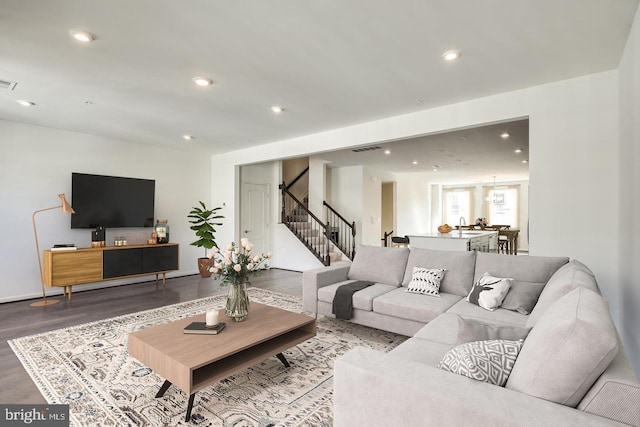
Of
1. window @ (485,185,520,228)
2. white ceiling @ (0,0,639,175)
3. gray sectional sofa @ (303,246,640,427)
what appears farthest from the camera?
window @ (485,185,520,228)

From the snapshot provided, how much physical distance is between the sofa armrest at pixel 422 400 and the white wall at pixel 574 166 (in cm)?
280

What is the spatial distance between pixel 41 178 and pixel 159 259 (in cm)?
220

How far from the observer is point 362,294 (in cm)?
357

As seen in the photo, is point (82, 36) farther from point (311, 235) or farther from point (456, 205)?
point (456, 205)

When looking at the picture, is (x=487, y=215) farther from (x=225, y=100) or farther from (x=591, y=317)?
(x=591, y=317)

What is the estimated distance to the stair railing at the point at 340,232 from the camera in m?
8.48

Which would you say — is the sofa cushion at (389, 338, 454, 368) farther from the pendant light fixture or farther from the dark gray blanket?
the pendant light fixture

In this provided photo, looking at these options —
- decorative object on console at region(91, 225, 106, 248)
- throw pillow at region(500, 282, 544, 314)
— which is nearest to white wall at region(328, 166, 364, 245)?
decorative object on console at region(91, 225, 106, 248)

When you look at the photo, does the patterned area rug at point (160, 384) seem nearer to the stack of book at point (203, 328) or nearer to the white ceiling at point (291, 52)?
the stack of book at point (203, 328)

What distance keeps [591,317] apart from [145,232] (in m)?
6.83

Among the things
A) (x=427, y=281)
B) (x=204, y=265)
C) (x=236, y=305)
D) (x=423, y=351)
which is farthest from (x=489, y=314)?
(x=204, y=265)

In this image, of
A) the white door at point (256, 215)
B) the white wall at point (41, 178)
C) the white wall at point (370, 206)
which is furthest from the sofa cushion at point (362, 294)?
the white wall at point (370, 206)

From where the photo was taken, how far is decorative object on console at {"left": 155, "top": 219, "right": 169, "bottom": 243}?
637 cm

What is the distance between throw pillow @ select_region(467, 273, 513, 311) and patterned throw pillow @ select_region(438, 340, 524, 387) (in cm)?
153
